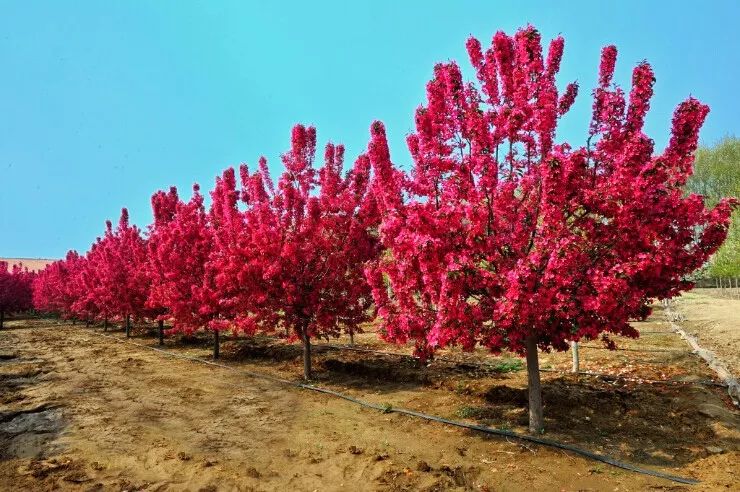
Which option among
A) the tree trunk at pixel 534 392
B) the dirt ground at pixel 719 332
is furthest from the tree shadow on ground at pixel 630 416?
the dirt ground at pixel 719 332

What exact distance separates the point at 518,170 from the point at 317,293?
6630 mm

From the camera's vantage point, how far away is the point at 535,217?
24.0 ft

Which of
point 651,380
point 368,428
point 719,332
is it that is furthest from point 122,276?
point 719,332

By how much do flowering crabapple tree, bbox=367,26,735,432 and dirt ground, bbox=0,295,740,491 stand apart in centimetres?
150

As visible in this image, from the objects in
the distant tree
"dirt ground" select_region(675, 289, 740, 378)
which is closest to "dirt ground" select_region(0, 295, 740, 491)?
"dirt ground" select_region(675, 289, 740, 378)

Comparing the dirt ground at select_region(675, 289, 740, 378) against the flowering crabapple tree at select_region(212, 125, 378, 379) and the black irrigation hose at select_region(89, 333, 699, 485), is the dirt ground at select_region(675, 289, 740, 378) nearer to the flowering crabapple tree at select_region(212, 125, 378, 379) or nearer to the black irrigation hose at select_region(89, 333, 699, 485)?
the black irrigation hose at select_region(89, 333, 699, 485)

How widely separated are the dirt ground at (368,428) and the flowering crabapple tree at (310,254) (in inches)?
74.2

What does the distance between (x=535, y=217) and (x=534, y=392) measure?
2.96 m

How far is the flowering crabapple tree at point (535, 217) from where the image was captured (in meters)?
6.40

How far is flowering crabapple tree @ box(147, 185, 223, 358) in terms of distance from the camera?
1619 cm

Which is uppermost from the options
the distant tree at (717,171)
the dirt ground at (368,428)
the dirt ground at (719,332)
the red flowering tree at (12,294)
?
the distant tree at (717,171)

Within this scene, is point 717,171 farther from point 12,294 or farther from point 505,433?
point 12,294

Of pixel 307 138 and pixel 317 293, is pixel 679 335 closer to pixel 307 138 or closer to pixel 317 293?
pixel 317 293

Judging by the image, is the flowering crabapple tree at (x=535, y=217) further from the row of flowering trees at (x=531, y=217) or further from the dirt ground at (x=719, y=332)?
the dirt ground at (x=719, y=332)
